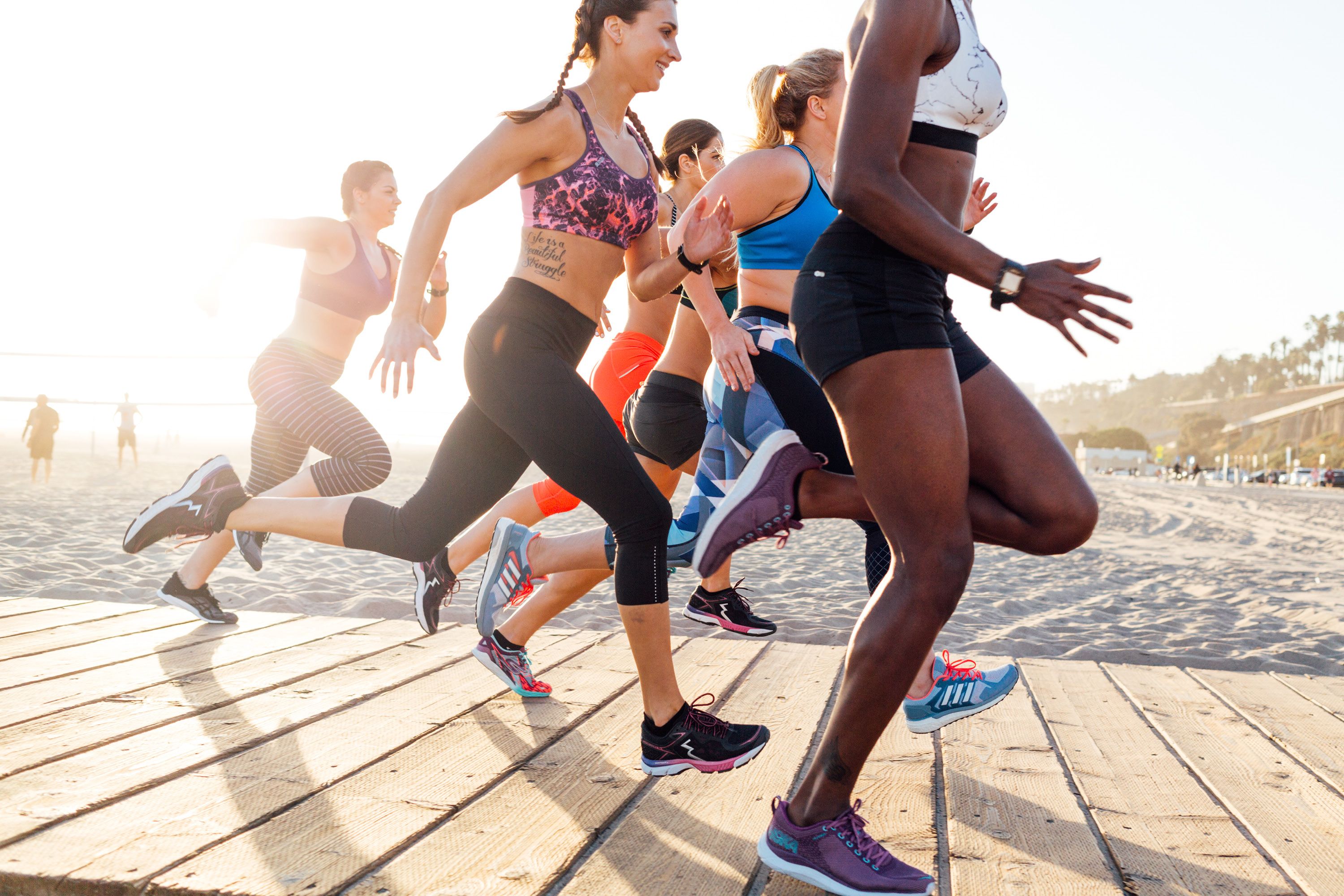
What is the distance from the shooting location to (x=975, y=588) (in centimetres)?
690

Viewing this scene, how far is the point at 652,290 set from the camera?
2.67 m

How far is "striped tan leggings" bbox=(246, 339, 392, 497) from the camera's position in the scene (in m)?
3.79

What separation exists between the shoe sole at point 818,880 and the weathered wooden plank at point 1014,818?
107 mm

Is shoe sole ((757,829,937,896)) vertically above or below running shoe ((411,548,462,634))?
below

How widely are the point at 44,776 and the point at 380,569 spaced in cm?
458

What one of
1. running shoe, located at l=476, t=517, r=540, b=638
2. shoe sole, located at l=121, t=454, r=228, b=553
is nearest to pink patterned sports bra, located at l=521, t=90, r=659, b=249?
running shoe, located at l=476, t=517, r=540, b=638

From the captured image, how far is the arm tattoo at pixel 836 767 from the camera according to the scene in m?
1.70

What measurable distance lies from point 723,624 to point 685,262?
6.11 ft

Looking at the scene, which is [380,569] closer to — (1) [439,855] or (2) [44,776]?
(2) [44,776]

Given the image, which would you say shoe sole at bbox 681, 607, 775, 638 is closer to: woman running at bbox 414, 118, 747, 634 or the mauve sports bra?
woman running at bbox 414, 118, 747, 634

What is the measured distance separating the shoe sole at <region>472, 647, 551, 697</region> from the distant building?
85.8m

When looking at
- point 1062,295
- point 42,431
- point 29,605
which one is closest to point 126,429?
point 42,431

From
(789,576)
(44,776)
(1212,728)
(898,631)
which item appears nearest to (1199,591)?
(789,576)

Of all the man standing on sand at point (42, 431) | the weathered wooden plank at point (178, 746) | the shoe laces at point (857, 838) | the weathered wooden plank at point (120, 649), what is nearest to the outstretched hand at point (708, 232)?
the shoe laces at point (857, 838)
